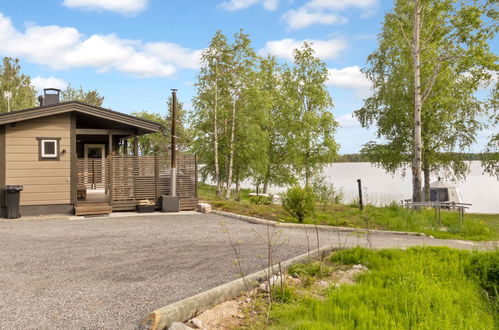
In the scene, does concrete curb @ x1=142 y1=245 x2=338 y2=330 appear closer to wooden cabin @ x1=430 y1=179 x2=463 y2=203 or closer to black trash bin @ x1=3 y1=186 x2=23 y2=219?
black trash bin @ x1=3 y1=186 x2=23 y2=219

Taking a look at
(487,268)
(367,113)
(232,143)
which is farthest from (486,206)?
(487,268)

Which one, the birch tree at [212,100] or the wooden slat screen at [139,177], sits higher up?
the birch tree at [212,100]

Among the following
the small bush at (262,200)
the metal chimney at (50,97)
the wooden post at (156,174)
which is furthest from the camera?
the small bush at (262,200)

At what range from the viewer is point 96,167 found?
45.5 ft

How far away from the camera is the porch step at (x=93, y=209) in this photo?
13.1 meters

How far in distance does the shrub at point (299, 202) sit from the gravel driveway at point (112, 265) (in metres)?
1.14

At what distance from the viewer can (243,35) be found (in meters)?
23.6

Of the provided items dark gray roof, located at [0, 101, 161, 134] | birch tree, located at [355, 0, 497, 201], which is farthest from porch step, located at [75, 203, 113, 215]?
birch tree, located at [355, 0, 497, 201]

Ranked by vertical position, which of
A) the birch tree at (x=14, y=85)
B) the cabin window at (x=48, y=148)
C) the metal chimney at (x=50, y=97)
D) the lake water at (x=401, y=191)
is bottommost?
the lake water at (x=401, y=191)

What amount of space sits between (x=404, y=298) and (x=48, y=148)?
496 inches

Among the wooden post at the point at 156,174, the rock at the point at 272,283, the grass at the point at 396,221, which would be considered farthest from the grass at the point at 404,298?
the wooden post at the point at 156,174

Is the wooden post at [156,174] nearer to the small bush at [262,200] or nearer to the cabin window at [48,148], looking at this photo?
the cabin window at [48,148]

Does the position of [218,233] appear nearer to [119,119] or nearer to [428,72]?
[119,119]

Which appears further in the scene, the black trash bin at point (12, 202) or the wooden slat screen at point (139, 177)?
the wooden slat screen at point (139, 177)
